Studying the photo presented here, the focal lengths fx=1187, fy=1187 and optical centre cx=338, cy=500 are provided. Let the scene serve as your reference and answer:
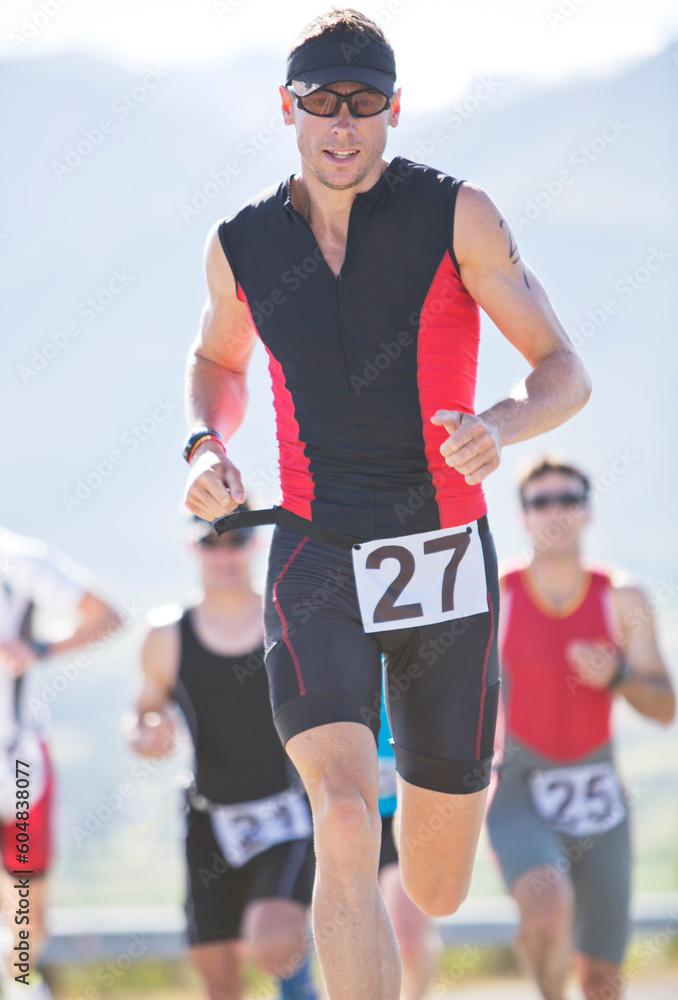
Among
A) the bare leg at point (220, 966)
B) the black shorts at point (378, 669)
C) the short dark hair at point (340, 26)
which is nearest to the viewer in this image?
the black shorts at point (378, 669)

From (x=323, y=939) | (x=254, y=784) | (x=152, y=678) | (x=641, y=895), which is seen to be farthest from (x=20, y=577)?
(x=641, y=895)

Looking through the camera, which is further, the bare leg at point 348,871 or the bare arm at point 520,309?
the bare arm at point 520,309

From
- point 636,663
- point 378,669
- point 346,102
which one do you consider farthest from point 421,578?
point 636,663

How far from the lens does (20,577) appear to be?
5.85 m

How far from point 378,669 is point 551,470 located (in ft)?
9.02

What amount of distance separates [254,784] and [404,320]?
2.52 meters

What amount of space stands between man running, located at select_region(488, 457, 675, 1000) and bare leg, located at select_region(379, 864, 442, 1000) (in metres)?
0.42

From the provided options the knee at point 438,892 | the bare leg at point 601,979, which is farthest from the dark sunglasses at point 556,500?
the knee at point 438,892

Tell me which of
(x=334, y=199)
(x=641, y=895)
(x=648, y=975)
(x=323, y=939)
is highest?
(x=334, y=199)

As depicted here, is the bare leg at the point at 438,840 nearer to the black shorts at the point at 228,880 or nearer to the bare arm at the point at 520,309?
the bare arm at the point at 520,309

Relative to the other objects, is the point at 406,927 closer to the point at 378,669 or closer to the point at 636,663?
the point at 636,663

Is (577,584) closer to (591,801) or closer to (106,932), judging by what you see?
(591,801)

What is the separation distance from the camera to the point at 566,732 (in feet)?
17.9

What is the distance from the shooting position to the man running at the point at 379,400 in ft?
10.4
